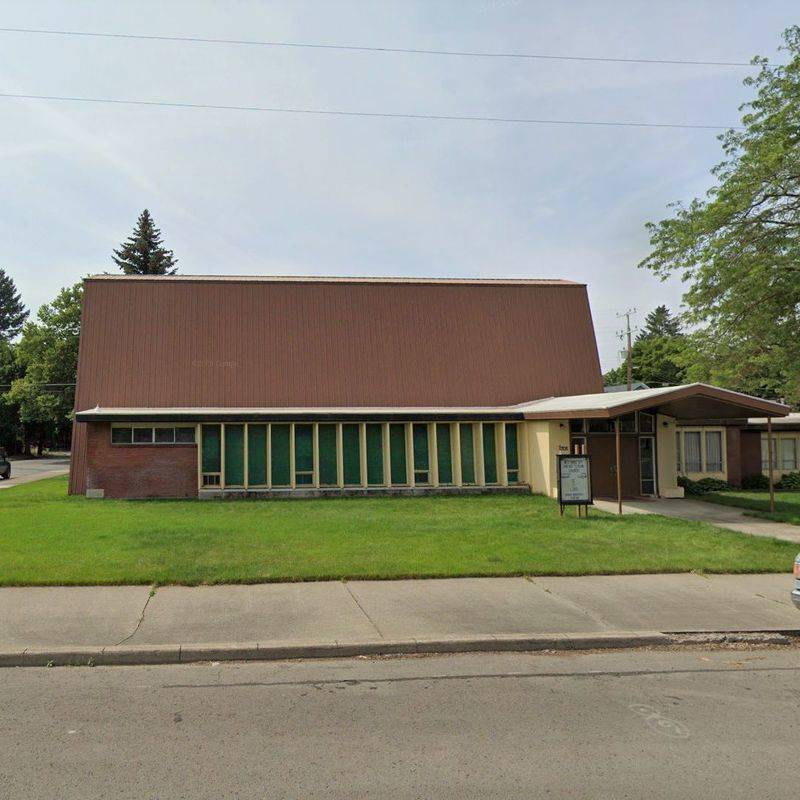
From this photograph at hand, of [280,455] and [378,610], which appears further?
[280,455]

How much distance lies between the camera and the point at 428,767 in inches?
185

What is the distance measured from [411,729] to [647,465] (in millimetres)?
19256

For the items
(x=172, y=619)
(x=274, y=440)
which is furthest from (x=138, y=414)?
(x=172, y=619)

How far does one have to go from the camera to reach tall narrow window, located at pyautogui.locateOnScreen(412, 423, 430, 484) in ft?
77.2

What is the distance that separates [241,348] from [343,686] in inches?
889

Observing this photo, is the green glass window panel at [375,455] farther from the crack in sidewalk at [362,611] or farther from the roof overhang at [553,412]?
the crack in sidewalk at [362,611]

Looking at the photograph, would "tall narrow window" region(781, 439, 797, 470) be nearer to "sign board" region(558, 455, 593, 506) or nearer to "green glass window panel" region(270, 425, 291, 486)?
"sign board" region(558, 455, 593, 506)

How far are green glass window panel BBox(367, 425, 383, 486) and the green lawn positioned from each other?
4109mm

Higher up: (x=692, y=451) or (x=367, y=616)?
(x=692, y=451)

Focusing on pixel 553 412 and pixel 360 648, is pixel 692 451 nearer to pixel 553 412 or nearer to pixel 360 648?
A: pixel 553 412

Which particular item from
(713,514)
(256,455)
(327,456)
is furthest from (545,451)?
(256,455)

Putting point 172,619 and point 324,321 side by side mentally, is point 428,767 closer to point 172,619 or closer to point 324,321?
point 172,619

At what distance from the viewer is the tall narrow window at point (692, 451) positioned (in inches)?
1003

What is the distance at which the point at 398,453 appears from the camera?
77.5 ft
